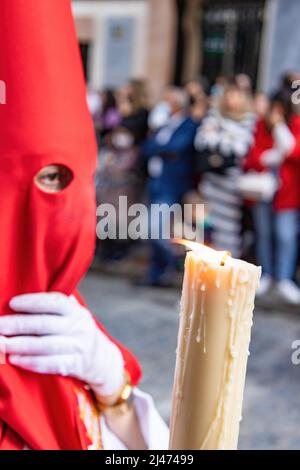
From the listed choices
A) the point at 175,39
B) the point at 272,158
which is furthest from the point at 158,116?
the point at 175,39

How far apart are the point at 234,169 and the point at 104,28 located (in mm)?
4452

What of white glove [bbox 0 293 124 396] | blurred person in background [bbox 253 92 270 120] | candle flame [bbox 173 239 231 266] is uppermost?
blurred person in background [bbox 253 92 270 120]

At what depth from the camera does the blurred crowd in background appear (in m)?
4.04

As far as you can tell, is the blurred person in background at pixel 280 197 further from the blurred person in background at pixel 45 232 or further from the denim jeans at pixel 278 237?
the blurred person in background at pixel 45 232

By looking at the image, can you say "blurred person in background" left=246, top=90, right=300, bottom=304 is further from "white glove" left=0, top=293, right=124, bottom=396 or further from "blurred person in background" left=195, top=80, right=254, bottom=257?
"white glove" left=0, top=293, right=124, bottom=396

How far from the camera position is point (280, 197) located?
4133 millimetres

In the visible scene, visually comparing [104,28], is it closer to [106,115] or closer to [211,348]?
[106,115]

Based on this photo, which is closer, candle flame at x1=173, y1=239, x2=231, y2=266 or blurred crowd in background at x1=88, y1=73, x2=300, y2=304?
candle flame at x1=173, y1=239, x2=231, y2=266

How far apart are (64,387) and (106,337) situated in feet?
0.41

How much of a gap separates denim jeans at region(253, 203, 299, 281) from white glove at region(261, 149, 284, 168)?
0.31 metres

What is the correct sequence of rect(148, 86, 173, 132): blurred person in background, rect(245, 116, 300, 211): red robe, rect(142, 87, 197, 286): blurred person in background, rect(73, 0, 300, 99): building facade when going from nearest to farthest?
rect(245, 116, 300, 211): red robe < rect(142, 87, 197, 286): blurred person in background < rect(148, 86, 173, 132): blurred person in background < rect(73, 0, 300, 99): building facade

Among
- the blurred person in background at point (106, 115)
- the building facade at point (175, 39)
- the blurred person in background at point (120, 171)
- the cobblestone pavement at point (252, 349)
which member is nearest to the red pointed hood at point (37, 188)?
the cobblestone pavement at point (252, 349)

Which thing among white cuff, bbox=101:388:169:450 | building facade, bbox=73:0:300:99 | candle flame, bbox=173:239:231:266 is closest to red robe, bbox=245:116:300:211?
building facade, bbox=73:0:300:99
